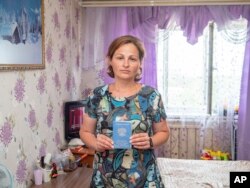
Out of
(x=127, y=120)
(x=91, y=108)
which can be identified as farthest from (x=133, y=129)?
(x=91, y=108)

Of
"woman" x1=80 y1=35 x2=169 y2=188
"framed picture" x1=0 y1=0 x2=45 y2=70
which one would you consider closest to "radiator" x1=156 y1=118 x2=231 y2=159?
"framed picture" x1=0 y1=0 x2=45 y2=70

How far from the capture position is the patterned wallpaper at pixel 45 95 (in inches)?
67.1

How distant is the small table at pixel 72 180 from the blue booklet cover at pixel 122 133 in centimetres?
99

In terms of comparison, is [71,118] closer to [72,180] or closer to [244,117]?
[72,180]

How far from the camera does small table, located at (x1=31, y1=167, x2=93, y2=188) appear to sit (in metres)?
2.01

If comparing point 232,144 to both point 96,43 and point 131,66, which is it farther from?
point 131,66

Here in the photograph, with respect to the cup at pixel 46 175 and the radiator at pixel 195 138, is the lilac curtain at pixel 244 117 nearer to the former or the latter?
the radiator at pixel 195 138

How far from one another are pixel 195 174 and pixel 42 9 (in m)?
1.59

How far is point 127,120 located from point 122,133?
55 mm

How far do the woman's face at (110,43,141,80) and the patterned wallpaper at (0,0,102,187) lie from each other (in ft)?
2.38

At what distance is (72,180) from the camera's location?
2.12 meters

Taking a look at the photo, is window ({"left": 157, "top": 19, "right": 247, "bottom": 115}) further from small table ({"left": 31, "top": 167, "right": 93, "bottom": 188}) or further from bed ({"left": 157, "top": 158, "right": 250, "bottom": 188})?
small table ({"left": 31, "top": 167, "right": 93, "bottom": 188})

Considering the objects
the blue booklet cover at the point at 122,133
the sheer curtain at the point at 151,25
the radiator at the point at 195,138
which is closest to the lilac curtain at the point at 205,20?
the sheer curtain at the point at 151,25

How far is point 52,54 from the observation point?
2426 mm
